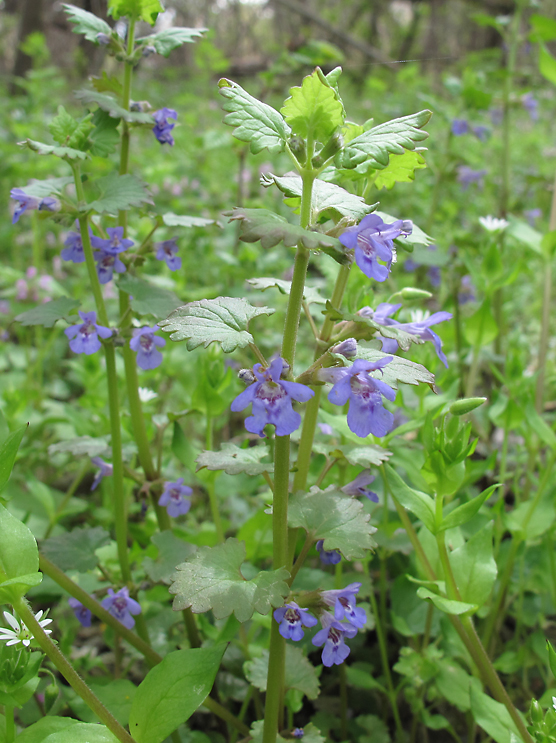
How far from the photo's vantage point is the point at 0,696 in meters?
0.95

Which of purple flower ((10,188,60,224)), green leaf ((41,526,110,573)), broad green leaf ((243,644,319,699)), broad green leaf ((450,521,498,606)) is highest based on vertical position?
purple flower ((10,188,60,224))

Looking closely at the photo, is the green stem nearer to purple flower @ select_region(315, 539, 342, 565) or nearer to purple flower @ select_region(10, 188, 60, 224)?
purple flower @ select_region(315, 539, 342, 565)

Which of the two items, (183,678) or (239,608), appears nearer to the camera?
(239,608)

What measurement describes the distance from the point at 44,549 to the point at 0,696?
499mm

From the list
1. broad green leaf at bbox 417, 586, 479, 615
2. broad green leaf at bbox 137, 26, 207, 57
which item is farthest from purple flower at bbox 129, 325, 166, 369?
broad green leaf at bbox 417, 586, 479, 615

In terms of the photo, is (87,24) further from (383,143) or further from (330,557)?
(330,557)

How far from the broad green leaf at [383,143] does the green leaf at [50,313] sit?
80cm

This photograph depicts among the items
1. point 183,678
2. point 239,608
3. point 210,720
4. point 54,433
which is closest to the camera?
point 239,608

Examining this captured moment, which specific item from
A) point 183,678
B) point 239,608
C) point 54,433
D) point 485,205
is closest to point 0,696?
point 183,678

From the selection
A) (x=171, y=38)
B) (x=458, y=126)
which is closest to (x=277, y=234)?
(x=171, y=38)

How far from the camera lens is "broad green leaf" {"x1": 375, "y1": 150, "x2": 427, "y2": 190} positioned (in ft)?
3.85

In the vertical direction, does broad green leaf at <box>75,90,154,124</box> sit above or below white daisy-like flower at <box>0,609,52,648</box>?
above

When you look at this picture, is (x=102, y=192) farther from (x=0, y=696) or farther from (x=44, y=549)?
(x=0, y=696)

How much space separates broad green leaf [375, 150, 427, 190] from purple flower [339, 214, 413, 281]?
0.75ft
